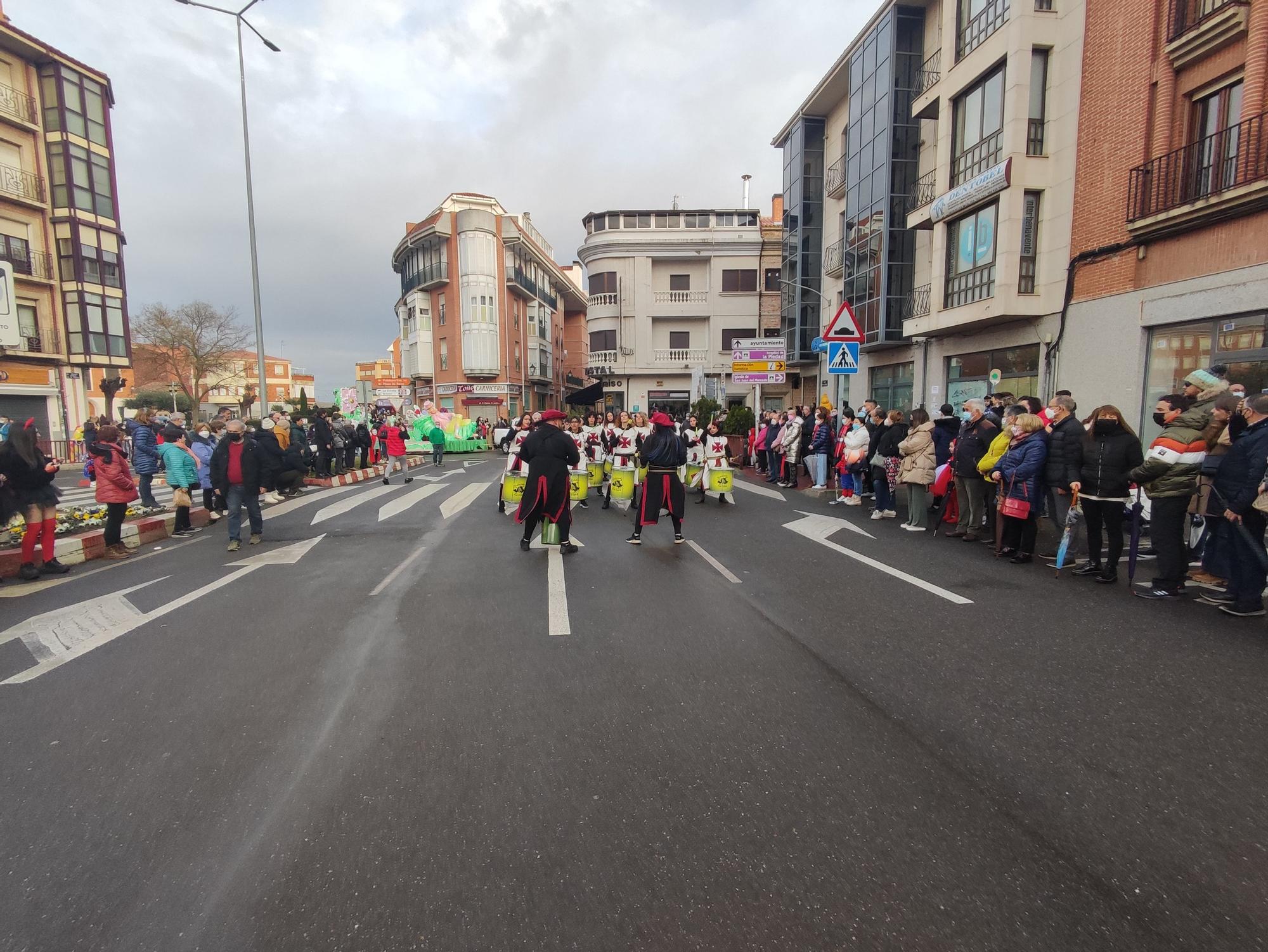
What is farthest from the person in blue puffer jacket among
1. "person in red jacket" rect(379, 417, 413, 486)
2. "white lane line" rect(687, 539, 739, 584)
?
"white lane line" rect(687, 539, 739, 584)

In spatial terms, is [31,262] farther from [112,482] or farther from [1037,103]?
[1037,103]

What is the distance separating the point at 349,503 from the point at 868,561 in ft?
34.2

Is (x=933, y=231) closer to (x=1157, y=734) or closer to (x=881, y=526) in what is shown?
(x=881, y=526)

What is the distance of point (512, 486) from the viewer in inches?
440

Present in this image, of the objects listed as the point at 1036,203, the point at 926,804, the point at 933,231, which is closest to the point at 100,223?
the point at 933,231

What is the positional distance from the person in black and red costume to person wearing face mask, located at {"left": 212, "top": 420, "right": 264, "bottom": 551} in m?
3.72

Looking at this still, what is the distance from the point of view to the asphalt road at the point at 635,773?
2.30 metres

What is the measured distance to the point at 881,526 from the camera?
10047 mm

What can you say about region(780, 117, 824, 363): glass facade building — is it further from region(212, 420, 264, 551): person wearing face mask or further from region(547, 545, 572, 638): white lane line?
region(212, 420, 264, 551): person wearing face mask

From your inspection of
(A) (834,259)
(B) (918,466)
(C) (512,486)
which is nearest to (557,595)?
(C) (512,486)

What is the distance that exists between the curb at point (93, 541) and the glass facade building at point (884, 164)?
19936 millimetres

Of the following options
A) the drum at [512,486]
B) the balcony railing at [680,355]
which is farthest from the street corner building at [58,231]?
the balcony railing at [680,355]

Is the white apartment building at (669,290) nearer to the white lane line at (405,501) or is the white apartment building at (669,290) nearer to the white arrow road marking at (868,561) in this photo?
the white lane line at (405,501)

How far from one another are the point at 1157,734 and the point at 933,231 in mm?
17586
